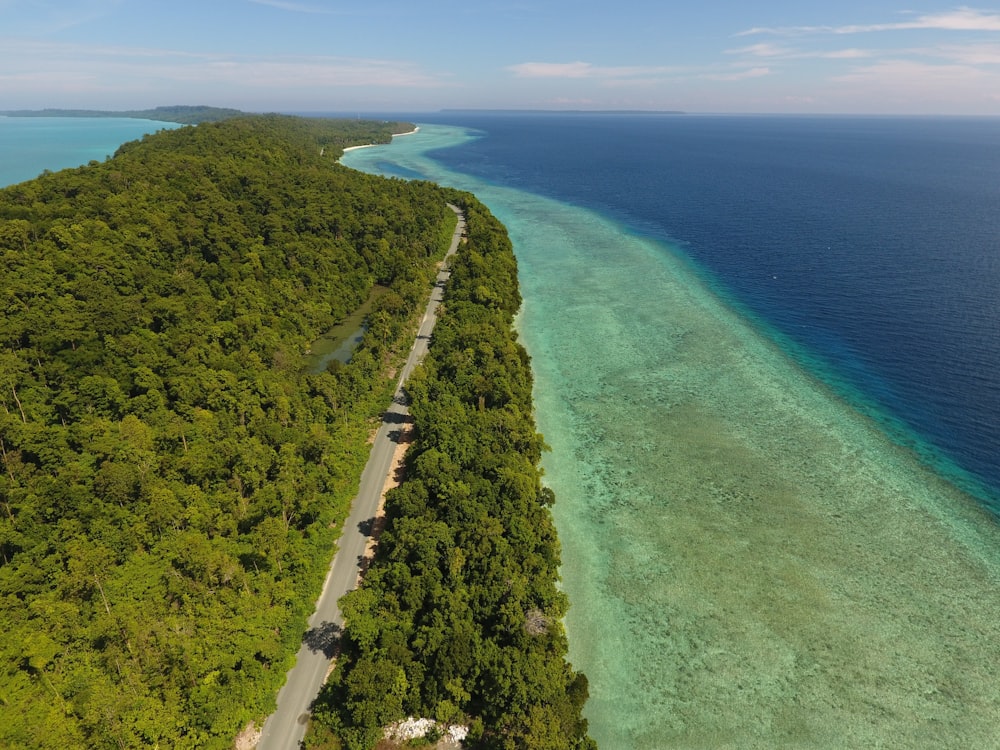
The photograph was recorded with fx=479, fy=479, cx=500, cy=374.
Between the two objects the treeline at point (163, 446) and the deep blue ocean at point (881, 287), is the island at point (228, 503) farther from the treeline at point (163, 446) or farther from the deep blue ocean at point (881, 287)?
the deep blue ocean at point (881, 287)

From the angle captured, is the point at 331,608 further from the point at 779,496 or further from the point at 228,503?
the point at 779,496

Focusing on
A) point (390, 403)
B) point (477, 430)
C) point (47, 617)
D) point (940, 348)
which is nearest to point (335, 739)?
point (47, 617)

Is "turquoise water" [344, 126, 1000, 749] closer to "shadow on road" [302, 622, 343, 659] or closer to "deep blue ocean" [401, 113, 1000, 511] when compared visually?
"deep blue ocean" [401, 113, 1000, 511]

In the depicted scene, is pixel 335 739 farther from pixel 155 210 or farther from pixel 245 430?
pixel 155 210

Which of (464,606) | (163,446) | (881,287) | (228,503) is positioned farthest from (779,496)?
(881,287)

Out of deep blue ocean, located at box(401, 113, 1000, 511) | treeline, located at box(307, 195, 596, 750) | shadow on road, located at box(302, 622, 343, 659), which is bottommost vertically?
shadow on road, located at box(302, 622, 343, 659)

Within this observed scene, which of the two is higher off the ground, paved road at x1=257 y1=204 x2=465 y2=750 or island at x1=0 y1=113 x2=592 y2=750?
island at x1=0 y1=113 x2=592 y2=750

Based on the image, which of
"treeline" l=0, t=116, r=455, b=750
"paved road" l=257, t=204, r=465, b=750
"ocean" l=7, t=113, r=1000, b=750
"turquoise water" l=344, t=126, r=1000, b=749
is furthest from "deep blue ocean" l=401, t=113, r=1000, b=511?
"treeline" l=0, t=116, r=455, b=750
